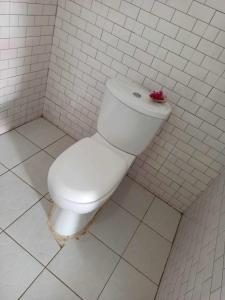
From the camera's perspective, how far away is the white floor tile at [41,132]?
1843 mm

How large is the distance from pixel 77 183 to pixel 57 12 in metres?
1.16

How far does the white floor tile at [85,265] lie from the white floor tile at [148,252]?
122mm

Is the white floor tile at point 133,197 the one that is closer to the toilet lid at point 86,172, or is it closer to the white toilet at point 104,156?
the white toilet at point 104,156

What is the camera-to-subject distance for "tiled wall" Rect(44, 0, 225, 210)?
1219mm

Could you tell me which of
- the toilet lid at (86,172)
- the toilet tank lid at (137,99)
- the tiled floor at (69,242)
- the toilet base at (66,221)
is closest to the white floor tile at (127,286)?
the tiled floor at (69,242)

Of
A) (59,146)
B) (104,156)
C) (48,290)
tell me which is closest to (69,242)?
(48,290)

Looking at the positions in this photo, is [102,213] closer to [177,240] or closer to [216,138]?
[177,240]

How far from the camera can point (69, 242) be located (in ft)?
4.47

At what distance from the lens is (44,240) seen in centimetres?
132

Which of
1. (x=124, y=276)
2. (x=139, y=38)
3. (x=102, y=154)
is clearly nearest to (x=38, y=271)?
(x=124, y=276)

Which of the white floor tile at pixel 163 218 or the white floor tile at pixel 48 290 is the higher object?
the white floor tile at pixel 163 218

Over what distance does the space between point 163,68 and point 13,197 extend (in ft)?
3.84

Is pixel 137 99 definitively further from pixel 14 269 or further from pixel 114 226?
pixel 14 269

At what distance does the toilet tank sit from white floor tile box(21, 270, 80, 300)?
783 millimetres
